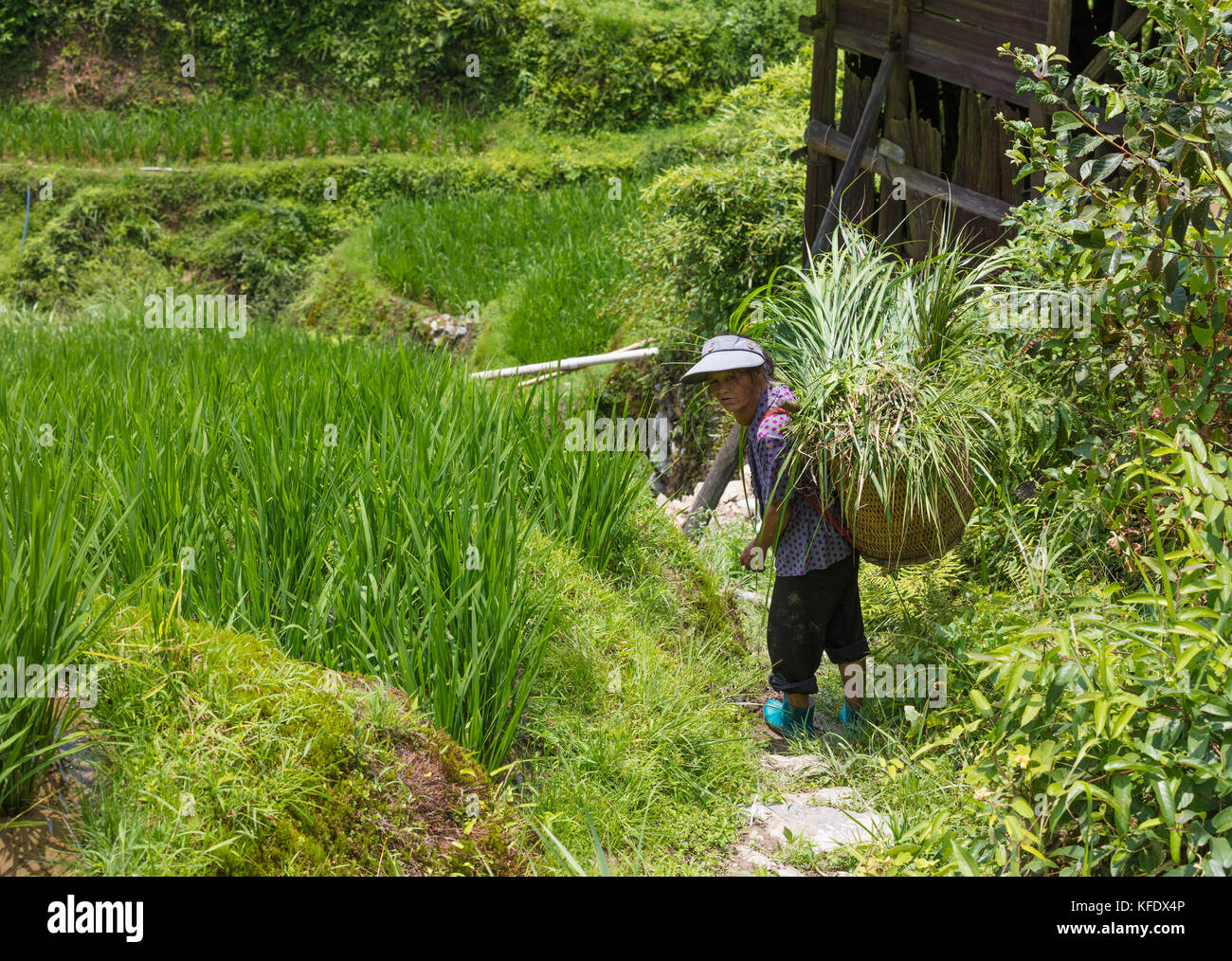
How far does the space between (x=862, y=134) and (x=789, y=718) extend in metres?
2.95

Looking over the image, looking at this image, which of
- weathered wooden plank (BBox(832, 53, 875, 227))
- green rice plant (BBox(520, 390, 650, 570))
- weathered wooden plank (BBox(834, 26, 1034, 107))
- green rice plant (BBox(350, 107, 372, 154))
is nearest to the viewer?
green rice plant (BBox(520, 390, 650, 570))

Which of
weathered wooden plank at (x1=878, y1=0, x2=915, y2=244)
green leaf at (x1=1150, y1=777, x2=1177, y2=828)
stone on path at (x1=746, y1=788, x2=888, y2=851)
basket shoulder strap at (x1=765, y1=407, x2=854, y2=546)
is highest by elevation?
weathered wooden plank at (x1=878, y1=0, x2=915, y2=244)

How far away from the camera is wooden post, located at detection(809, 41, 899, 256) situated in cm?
499

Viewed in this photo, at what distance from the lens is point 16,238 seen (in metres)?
12.2

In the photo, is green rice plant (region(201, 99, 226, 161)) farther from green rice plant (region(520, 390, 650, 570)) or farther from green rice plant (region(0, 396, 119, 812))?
green rice plant (region(0, 396, 119, 812))

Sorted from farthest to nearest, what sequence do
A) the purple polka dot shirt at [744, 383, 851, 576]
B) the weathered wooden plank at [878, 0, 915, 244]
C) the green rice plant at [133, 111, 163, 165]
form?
1. the green rice plant at [133, 111, 163, 165]
2. the weathered wooden plank at [878, 0, 915, 244]
3. the purple polka dot shirt at [744, 383, 851, 576]

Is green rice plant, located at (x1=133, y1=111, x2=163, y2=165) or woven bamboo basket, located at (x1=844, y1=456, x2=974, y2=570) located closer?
woven bamboo basket, located at (x1=844, y1=456, x2=974, y2=570)

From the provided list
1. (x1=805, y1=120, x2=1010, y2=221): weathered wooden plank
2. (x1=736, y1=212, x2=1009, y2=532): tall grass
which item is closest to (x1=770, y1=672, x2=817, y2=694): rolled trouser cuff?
(x1=736, y1=212, x2=1009, y2=532): tall grass

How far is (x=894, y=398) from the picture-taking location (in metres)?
3.10

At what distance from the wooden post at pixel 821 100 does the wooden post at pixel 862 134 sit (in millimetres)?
→ 392

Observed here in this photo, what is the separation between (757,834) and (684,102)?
13109mm

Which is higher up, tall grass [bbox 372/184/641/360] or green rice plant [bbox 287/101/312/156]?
green rice plant [bbox 287/101/312/156]

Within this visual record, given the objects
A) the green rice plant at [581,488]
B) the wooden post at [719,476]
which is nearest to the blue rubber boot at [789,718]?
the green rice plant at [581,488]

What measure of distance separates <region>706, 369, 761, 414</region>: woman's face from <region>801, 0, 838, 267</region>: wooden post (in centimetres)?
249
